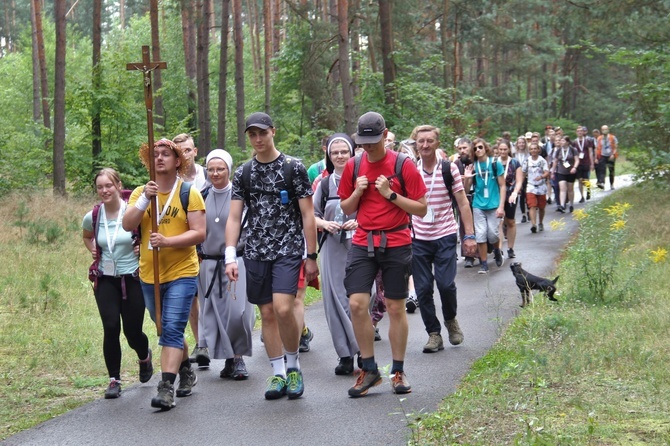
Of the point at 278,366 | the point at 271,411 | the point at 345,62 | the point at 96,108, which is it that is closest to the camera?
the point at 271,411

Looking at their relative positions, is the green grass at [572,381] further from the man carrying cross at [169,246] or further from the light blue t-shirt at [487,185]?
the light blue t-shirt at [487,185]

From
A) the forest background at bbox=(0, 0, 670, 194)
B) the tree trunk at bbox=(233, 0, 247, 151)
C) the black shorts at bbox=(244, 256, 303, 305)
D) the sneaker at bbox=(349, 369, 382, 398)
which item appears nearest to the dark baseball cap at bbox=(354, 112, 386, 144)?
the black shorts at bbox=(244, 256, 303, 305)

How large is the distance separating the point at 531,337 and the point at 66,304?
20.0 ft

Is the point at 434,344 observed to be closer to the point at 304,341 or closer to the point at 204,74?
the point at 304,341

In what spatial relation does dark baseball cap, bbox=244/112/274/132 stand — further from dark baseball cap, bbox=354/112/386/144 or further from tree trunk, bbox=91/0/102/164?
tree trunk, bbox=91/0/102/164

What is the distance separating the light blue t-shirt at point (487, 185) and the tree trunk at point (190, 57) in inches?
668

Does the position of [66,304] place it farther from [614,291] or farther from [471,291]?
[614,291]

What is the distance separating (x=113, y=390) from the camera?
768 centimetres

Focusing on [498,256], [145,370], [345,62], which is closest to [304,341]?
[145,370]

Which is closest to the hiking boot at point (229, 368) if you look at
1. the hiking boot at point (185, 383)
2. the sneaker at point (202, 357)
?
the sneaker at point (202, 357)

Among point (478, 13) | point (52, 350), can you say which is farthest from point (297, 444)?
point (478, 13)

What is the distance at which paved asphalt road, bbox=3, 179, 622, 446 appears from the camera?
20.6ft

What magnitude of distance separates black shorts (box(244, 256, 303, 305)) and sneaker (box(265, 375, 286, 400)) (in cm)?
61

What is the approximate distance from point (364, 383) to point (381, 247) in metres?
1.04
